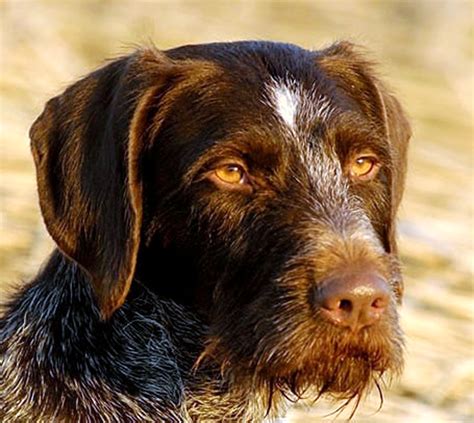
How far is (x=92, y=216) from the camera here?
5855 mm

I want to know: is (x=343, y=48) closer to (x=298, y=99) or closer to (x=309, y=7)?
(x=298, y=99)

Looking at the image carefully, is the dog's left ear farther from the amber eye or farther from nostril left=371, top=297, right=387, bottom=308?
nostril left=371, top=297, right=387, bottom=308

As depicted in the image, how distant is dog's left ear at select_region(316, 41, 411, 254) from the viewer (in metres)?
6.27

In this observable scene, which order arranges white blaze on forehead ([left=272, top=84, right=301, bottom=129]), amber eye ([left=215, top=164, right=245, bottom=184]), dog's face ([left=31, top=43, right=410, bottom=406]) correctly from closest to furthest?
dog's face ([left=31, top=43, right=410, bottom=406]) < amber eye ([left=215, top=164, right=245, bottom=184]) < white blaze on forehead ([left=272, top=84, right=301, bottom=129])

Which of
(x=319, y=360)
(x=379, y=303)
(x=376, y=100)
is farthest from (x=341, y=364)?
(x=376, y=100)

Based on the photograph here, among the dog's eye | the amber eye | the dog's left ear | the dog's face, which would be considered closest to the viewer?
the dog's face

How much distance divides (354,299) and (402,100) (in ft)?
35.1

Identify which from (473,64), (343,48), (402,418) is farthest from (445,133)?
(343,48)

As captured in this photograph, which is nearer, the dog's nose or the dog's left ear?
the dog's nose

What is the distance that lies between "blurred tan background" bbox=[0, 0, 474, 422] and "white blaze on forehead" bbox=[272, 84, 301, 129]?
0.84 metres

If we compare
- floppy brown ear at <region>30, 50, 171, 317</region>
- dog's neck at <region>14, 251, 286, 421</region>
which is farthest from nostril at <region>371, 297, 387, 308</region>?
floppy brown ear at <region>30, 50, 171, 317</region>

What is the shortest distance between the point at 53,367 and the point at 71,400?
15 cm

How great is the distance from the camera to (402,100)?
1580 centimetres

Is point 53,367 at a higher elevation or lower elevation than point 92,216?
lower
